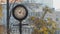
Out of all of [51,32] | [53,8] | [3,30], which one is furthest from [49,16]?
[3,30]

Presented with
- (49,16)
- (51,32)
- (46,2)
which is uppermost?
(46,2)

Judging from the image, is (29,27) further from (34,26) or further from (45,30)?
(45,30)

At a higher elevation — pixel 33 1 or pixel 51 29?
pixel 33 1

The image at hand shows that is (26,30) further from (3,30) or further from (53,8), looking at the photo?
(53,8)

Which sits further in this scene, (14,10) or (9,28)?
(9,28)

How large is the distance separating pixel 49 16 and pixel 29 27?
0.39 meters

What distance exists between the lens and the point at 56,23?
2.34 m

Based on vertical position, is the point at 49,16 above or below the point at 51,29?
above

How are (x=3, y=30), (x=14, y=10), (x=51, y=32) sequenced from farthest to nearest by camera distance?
(x=3, y=30)
(x=51, y=32)
(x=14, y=10)

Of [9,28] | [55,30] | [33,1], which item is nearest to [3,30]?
[9,28]

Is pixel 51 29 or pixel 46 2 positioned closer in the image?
pixel 51 29

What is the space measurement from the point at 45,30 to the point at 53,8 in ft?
1.50

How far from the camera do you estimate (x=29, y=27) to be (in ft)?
7.94

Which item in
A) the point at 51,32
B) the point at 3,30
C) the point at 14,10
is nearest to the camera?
the point at 14,10
